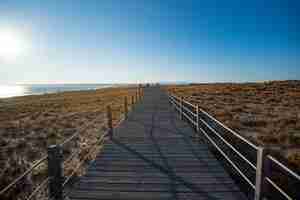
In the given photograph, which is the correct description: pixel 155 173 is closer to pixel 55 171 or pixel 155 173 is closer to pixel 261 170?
pixel 55 171

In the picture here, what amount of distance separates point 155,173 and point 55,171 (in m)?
1.97

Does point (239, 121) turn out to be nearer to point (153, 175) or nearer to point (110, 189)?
point (153, 175)

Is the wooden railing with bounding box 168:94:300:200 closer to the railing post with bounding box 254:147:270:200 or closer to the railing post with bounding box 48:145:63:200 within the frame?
the railing post with bounding box 254:147:270:200

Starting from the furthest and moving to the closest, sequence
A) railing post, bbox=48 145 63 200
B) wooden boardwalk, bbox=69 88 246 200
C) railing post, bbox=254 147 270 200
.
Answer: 1. wooden boardwalk, bbox=69 88 246 200
2. railing post, bbox=48 145 63 200
3. railing post, bbox=254 147 270 200

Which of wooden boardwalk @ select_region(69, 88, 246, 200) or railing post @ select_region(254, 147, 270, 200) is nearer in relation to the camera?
railing post @ select_region(254, 147, 270, 200)

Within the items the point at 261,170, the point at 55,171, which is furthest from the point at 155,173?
the point at 261,170

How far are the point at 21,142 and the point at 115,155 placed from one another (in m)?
5.39

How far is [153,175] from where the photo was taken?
4.02 metres

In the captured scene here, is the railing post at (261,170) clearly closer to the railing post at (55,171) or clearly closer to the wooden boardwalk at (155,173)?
the wooden boardwalk at (155,173)

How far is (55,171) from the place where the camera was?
3.11 metres

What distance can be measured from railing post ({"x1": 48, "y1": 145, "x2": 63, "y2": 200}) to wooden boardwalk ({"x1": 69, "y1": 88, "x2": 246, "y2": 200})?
0.99 feet

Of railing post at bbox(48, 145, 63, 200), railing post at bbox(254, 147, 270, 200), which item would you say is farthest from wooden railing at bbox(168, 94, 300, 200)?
railing post at bbox(48, 145, 63, 200)

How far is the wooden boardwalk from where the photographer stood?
3.40 meters

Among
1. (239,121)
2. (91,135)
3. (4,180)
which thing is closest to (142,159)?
(4,180)
